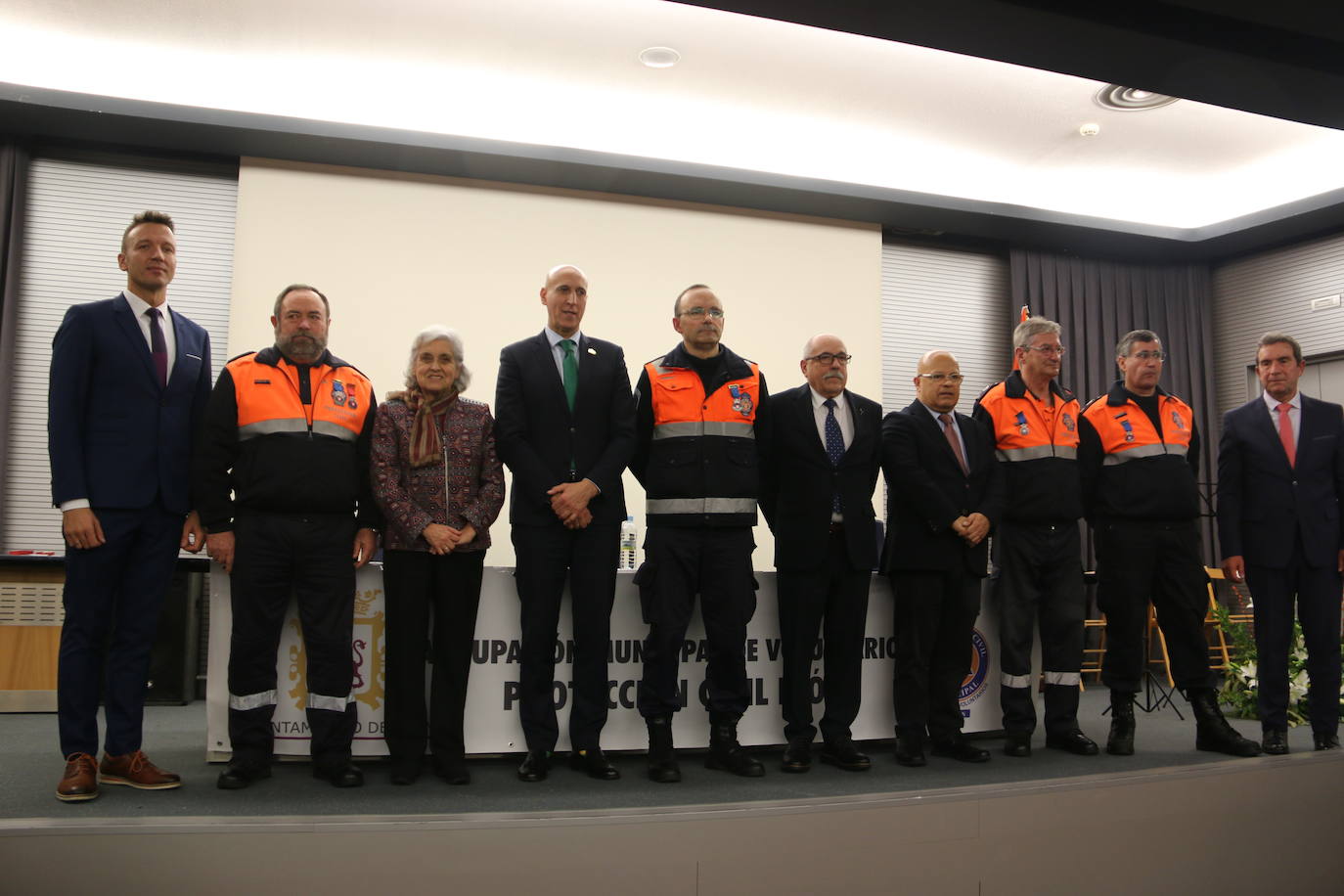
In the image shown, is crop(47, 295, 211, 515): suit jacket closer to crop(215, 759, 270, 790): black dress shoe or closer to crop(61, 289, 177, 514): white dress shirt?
crop(61, 289, 177, 514): white dress shirt

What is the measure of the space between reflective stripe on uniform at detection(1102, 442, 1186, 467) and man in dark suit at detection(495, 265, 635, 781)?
6.54ft

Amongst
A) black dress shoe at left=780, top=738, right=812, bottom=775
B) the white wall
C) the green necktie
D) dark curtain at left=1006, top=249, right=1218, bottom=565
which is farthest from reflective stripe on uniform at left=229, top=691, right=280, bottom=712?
dark curtain at left=1006, top=249, right=1218, bottom=565

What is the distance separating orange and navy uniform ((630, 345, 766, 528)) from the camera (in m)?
3.19

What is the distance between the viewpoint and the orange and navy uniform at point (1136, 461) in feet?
12.2

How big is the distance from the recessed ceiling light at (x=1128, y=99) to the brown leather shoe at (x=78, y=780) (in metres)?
5.98

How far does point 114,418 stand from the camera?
291 centimetres

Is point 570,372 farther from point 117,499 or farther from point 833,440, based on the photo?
point 117,499

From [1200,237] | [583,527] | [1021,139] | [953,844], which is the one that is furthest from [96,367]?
[1200,237]

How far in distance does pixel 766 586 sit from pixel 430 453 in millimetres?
1390

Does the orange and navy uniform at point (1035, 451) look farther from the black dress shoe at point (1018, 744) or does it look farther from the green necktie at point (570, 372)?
the green necktie at point (570, 372)

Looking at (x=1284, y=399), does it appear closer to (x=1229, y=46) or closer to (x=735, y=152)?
(x=1229, y=46)

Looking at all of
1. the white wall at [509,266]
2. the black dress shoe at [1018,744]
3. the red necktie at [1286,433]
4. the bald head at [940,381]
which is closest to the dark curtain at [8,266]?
the white wall at [509,266]

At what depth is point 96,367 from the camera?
292cm

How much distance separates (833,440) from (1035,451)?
0.86m
